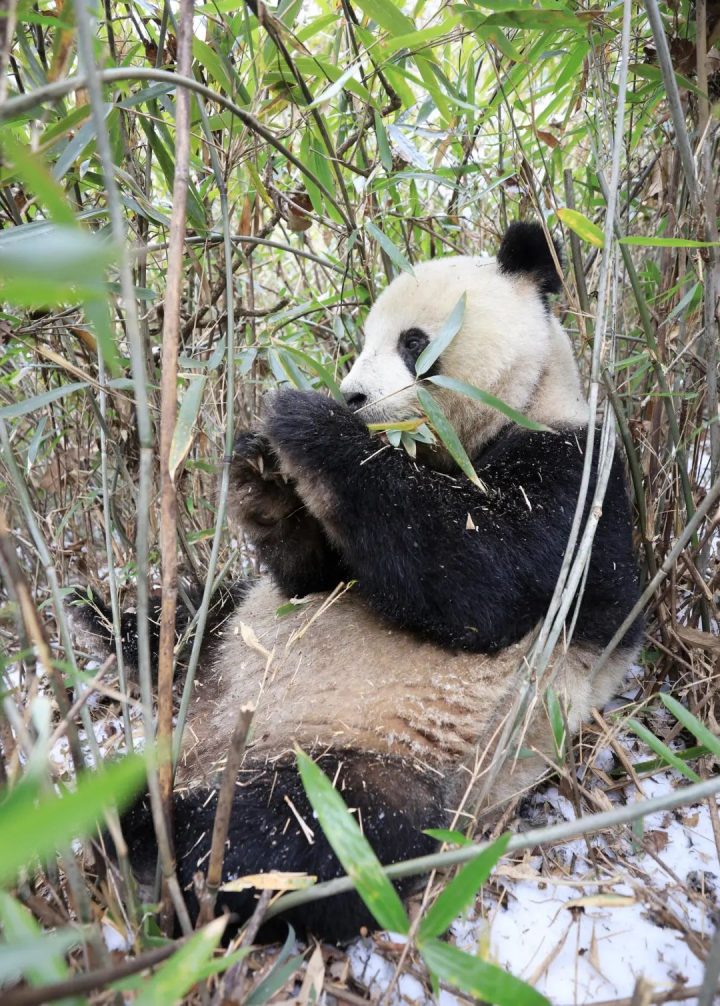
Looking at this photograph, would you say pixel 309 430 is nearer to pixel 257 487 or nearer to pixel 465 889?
pixel 257 487

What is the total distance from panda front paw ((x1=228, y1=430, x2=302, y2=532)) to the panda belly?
36cm

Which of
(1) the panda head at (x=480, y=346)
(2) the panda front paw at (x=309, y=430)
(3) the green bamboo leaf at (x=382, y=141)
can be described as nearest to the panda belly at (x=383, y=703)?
(2) the panda front paw at (x=309, y=430)

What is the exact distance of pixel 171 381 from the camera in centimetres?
99

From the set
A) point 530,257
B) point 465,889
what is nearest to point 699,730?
point 465,889

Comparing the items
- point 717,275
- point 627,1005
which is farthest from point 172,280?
point 717,275

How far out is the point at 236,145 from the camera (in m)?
1.77

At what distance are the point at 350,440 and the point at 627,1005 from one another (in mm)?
1365

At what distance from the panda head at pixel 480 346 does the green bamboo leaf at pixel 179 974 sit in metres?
1.60

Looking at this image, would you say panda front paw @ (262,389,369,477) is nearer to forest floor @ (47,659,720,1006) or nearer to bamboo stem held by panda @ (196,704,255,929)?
bamboo stem held by panda @ (196,704,255,929)

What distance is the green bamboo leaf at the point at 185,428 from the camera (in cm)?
109

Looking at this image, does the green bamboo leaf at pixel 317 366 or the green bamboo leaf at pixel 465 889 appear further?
the green bamboo leaf at pixel 317 366

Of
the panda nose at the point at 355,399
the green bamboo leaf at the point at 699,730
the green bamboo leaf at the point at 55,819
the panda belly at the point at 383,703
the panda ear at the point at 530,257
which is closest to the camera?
the green bamboo leaf at the point at 55,819

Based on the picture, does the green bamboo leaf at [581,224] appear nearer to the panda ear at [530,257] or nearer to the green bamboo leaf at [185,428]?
the panda ear at [530,257]

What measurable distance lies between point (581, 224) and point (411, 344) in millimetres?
804
